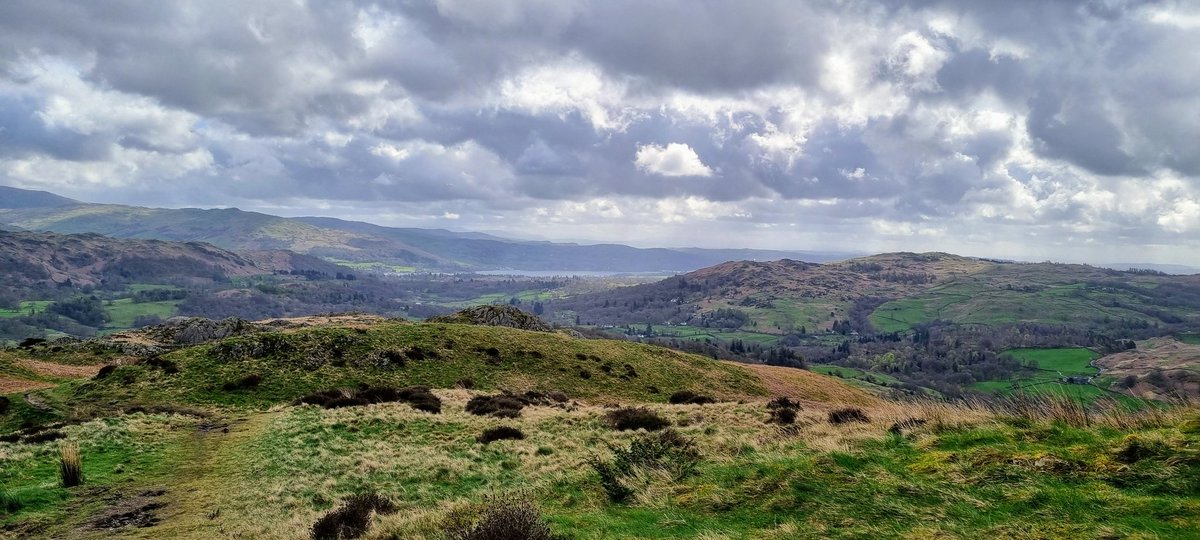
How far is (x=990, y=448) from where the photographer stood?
1131 centimetres

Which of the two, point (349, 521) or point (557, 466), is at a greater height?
point (349, 521)

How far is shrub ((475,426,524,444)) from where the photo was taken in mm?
23064

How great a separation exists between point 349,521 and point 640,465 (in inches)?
276

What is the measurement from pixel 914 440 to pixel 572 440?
1252 cm

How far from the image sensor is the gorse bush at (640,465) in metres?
12.7

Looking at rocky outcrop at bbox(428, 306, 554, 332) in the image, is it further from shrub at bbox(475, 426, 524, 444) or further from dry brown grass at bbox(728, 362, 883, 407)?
shrub at bbox(475, 426, 524, 444)

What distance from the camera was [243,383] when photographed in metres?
38.4

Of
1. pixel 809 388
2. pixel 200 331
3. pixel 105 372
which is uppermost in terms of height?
pixel 105 372

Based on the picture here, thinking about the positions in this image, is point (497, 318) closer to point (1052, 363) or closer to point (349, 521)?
point (349, 521)

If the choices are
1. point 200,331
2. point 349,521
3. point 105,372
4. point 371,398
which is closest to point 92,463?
point 371,398

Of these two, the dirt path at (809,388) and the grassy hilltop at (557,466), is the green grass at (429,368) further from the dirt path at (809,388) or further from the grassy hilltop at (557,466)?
the dirt path at (809,388)

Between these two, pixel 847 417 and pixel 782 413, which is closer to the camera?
pixel 847 417

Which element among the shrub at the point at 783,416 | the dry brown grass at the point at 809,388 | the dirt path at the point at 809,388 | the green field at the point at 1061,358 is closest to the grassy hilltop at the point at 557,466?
the shrub at the point at 783,416

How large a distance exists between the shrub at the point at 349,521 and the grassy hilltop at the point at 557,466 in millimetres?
104
